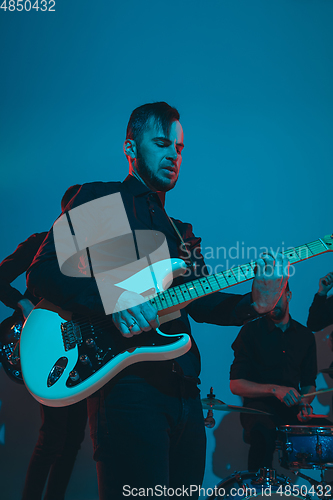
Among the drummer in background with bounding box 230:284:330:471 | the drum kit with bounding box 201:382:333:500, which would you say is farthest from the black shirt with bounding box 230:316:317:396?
the drum kit with bounding box 201:382:333:500

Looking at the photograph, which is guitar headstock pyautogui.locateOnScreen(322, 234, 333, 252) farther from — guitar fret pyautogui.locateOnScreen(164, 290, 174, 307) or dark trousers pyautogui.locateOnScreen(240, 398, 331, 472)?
dark trousers pyautogui.locateOnScreen(240, 398, 331, 472)

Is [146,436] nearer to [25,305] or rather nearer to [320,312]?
[25,305]

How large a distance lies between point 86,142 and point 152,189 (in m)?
1.18

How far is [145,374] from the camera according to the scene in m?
1.24

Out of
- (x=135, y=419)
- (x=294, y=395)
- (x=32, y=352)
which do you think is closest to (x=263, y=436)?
(x=294, y=395)

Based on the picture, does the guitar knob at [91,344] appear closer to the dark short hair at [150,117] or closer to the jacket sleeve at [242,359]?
the dark short hair at [150,117]

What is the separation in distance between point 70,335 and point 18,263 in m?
1.28

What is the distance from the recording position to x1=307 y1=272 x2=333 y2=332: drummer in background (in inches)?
97.6

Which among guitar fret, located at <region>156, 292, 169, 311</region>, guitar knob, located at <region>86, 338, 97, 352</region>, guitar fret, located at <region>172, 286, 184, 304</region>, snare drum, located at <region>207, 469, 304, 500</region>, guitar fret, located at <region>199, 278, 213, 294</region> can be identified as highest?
guitar fret, located at <region>199, 278, 213, 294</region>

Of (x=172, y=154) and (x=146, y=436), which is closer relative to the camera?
(x=146, y=436)

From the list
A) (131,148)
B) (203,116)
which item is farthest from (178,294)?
(203,116)

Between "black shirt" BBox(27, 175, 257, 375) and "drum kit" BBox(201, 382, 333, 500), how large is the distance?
73cm

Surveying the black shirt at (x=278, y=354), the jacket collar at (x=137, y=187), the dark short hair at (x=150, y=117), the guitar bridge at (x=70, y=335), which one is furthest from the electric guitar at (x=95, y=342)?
the black shirt at (x=278, y=354)

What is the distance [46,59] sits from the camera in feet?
9.11
